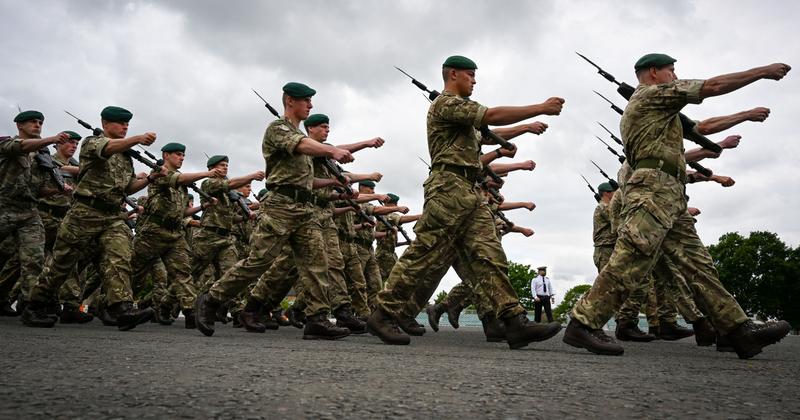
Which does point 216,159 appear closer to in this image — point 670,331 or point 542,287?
point 670,331

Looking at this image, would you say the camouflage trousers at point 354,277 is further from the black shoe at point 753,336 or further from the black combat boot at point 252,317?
the black shoe at point 753,336

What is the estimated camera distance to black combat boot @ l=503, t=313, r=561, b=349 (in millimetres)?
5180

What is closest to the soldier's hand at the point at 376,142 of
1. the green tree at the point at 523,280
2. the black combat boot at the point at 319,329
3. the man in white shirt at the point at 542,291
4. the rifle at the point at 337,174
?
the rifle at the point at 337,174

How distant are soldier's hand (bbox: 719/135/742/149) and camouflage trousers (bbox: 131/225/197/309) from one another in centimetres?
708

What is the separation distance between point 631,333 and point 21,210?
8204 mm

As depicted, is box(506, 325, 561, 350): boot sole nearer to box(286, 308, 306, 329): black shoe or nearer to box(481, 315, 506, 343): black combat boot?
box(481, 315, 506, 343): black combat boot

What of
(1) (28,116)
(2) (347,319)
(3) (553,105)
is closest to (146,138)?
(1) (28,116)

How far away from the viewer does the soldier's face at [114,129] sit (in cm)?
711

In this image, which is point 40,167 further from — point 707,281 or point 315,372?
point 707,281

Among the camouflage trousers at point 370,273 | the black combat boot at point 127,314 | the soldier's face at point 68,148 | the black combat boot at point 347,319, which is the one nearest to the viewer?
the black combat boot at point 127,314

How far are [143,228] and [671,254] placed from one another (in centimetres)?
729

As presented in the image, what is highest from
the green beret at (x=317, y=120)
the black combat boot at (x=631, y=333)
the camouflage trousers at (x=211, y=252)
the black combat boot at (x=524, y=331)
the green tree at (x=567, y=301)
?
the green tree at (x=567, y=301)

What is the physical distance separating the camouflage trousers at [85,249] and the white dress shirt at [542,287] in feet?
→ 48.4

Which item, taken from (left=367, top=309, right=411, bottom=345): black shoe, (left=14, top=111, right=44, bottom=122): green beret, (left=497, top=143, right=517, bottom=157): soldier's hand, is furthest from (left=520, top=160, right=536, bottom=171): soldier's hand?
(left=14, top=111, right=44, bottom=122): green beret
